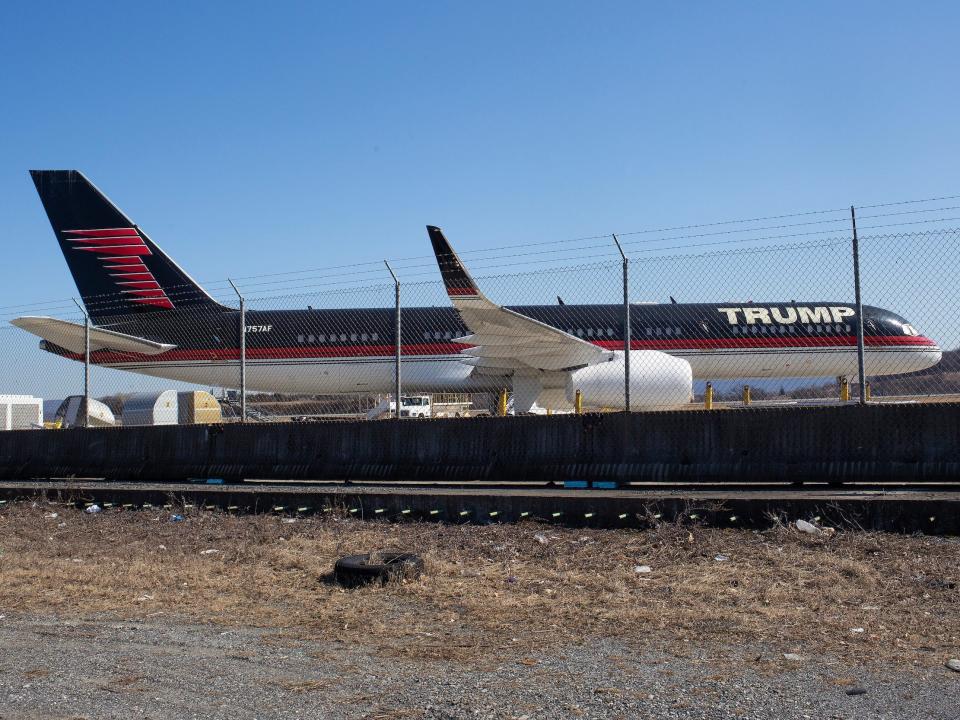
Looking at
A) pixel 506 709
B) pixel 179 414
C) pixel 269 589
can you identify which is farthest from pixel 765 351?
pixel 506 709

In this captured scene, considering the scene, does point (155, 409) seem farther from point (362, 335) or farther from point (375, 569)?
point (375, 569)

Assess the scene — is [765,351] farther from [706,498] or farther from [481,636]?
[481,636]

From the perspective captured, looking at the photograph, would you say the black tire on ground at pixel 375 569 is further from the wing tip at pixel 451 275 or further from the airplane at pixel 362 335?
the airplane at pixel 362 335

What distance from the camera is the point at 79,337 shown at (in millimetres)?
22766

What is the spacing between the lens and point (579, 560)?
7.18m

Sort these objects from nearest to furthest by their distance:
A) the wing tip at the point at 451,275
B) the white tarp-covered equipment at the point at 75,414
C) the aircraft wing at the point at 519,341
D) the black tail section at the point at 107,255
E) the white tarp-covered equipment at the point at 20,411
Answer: the wing tip at the point at 451,275 < the aircraft wing at the point at 519,341 < the black tail section at the point at 107,255 < the white tarp-covered equipment at the point at 75,414 < the white tarp-covered equipment at the point at 20,411

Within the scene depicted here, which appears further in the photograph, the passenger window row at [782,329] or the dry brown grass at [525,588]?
the passenger window row at [782,329]

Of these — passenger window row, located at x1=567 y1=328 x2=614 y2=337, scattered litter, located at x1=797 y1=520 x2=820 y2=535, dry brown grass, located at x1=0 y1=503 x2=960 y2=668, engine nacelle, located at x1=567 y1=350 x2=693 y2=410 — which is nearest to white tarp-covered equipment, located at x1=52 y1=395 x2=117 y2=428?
engine nacelle, located at x1=567 y1=350 x2=693 y2=410

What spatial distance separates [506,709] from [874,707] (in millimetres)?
1546

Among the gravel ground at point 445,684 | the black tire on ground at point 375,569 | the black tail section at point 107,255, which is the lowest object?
the gravel ground at point 445,684

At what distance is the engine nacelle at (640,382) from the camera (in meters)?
19.0

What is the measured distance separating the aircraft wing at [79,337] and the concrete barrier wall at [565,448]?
354 inches

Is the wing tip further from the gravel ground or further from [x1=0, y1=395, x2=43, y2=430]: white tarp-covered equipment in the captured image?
[x1=0, y1=395, x2=43, y2=430]: white tarp-covered equipment

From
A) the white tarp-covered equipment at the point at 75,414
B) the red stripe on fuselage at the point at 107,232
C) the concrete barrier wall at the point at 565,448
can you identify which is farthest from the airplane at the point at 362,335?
the concrete barrier wall at the point at 565,448
